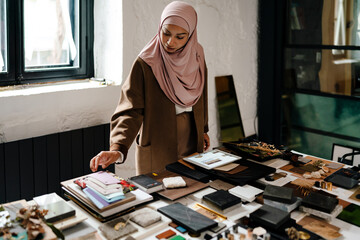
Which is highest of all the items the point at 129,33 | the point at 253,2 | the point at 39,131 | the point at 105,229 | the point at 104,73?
the point at 253,2

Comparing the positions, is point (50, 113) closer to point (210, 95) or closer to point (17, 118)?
point (17, 118)

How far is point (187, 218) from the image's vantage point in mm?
1332

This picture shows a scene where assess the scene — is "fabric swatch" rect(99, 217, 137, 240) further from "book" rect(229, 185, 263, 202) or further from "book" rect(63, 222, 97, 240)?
"book" rect(229, 185, 263, 202)

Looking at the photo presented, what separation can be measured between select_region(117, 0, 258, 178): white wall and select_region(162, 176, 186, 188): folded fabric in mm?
1306

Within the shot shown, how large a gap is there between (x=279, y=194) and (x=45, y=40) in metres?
1.95

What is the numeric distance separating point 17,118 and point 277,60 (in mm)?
2641

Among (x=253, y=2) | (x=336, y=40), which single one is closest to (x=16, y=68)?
(x=253, y=2)

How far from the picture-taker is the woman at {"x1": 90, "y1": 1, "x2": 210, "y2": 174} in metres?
1.96

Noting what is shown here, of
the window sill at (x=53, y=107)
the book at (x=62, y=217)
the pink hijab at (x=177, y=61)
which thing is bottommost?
the book at (x=62, y=217)

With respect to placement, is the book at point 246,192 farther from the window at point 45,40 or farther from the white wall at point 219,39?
the window at point 45,40

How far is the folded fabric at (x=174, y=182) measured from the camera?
157 centimetres

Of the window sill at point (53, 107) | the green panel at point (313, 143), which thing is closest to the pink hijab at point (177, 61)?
the window sill at point (53, 107)

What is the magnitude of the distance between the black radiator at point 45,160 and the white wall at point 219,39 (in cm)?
36

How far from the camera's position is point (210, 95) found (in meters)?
3.53
